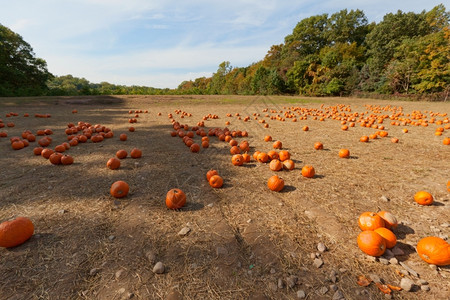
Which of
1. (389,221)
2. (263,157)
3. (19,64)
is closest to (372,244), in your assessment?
(389,221)

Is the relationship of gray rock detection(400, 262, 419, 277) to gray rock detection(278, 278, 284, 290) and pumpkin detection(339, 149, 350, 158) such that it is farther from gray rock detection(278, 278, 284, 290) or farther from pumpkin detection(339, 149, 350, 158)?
pumpkin detection(339, 149, 350, 158)

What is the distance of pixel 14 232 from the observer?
8.34 feet

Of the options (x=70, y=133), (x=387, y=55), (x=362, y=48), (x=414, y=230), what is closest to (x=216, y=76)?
(x=362, y=48)

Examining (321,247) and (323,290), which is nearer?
(323,290)

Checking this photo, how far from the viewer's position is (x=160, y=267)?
90.1 inches

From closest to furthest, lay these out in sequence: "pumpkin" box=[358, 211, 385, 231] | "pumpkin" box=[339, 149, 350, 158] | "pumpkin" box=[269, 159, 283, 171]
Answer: "pumpkin" box=[358, 211, 385, 231] → "pumpkin" box=[269, 159, 283, 171] → "pumpkin" box=[339, 149, 350, 158]

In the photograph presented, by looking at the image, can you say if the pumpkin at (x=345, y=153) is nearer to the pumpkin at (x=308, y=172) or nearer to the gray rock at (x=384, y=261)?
the pumpkin at (x=308, y=172)

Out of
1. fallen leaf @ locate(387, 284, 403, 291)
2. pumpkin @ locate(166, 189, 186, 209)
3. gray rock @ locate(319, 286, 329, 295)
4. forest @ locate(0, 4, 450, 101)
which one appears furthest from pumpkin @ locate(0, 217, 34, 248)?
forest @ locate(0, 4, 450, 101)

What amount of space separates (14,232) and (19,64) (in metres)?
51.8

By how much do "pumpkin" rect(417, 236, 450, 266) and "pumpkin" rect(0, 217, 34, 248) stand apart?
5.08 m

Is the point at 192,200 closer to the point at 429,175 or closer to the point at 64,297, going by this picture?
the point at 64,297

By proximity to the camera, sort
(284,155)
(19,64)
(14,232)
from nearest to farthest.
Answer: (14,232)
(284,155)
(19,64)

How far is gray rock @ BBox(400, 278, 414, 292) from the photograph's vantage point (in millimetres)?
2076

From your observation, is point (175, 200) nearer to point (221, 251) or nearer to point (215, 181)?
point (215, 181)
